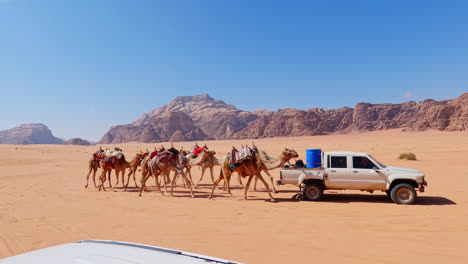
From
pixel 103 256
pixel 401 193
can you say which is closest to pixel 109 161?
pixel 401 193

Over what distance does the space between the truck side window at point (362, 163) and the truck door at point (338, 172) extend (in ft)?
0.79

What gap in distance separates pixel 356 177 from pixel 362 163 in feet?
1.90

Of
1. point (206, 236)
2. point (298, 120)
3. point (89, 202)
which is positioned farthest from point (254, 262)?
point (298, 120)

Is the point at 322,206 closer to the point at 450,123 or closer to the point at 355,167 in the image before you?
the point at 355,167

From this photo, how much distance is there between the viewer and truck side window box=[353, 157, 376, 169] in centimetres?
1008

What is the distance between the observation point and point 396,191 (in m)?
9.61

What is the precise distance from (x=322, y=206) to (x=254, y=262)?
5174 mm

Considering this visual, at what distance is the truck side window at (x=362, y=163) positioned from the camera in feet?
33.1

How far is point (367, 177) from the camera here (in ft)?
32.4

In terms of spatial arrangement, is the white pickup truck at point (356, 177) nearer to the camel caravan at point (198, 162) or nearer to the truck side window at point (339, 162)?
the truck side window at point (339, 162)

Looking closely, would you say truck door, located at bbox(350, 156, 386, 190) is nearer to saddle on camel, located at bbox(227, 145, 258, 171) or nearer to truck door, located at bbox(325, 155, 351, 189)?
truck door, located at bbox(325, 155, 351, 189)

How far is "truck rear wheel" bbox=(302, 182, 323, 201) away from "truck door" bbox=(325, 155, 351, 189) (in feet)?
1.03

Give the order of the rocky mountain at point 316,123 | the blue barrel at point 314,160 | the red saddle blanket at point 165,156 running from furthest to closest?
the rocky mountain at point 316,123, the red saddle blanket at point 165,156, the blue barrel at point 314,160

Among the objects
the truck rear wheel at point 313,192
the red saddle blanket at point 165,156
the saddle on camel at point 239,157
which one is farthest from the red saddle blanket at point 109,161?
the truck rear wheel at point 313,192
